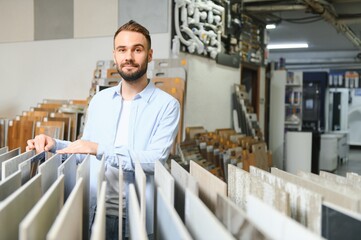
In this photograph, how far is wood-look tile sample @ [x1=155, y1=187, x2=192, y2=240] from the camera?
508 millimetres

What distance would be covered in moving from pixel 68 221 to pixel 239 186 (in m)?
0.40

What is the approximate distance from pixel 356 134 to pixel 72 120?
10212 mm

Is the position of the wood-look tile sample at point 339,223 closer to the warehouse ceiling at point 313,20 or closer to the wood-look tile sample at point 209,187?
the wood-look tile sample at point 209,187

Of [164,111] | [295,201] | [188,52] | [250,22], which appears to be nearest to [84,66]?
[188,52]

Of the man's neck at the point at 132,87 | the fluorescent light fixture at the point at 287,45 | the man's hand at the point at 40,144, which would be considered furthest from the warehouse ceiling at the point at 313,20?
the man's hand at the point at 40,144

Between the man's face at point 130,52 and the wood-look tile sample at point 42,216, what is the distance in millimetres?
622

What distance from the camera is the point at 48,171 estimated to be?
0.86 m

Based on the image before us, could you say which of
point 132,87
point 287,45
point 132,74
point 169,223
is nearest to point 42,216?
point 169,223

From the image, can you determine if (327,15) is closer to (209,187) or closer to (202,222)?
(209,187)

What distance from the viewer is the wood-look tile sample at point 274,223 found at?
466 mm

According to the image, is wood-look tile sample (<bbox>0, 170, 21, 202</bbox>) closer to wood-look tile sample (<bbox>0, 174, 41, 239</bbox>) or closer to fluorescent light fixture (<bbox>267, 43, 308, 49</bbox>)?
wood-look tile sample (<bbox>0, 174, 41, 239</bbox>)

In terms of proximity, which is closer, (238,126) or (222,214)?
(222,214)

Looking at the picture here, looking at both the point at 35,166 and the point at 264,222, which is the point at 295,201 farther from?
the point at 35,166

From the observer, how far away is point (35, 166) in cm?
101
